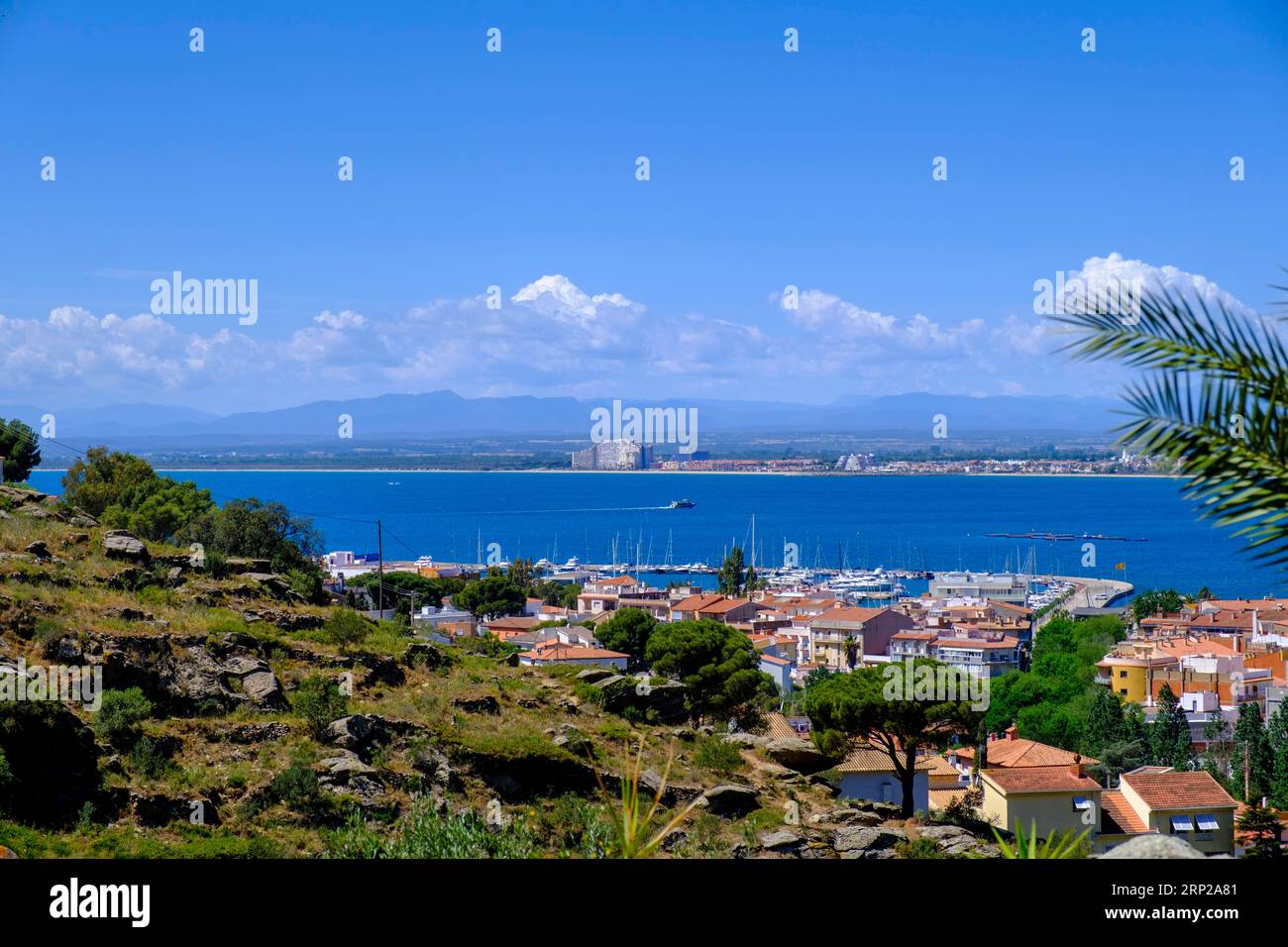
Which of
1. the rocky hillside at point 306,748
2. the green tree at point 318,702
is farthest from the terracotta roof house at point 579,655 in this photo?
the green tree at point 318,702

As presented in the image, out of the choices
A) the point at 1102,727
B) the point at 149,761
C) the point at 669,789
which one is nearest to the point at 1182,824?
the point at 669,789

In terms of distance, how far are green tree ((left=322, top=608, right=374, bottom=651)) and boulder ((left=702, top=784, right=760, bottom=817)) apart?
4744 millimetres

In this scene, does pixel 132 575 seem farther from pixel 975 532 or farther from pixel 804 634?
pixel 975 532

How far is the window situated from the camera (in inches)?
504

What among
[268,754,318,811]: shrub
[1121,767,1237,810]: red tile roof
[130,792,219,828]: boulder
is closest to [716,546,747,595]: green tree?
[1121,767,1237,810]: red tile roof

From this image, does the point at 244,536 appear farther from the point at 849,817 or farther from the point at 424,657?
the point at 849,817

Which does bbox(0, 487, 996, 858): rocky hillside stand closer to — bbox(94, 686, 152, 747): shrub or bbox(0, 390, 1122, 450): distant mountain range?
bbox(94, 686, 152, 747): shrub

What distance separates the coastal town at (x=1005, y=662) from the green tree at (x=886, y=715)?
411mm

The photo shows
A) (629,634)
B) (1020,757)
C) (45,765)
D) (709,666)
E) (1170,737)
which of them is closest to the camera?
(45,765)

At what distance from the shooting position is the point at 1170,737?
2412 cm

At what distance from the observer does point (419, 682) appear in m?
13.0

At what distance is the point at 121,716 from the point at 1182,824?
1144 centimetres
